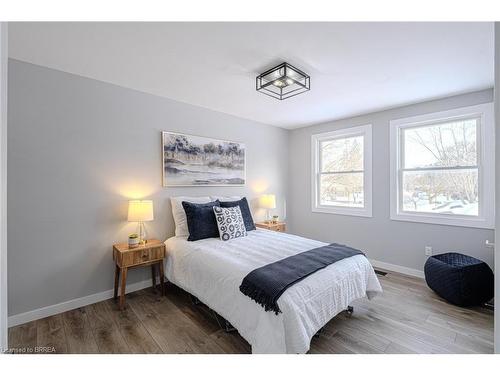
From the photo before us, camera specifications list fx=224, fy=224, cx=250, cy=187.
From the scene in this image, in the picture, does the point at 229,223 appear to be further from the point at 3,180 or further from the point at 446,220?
the point at 446,220

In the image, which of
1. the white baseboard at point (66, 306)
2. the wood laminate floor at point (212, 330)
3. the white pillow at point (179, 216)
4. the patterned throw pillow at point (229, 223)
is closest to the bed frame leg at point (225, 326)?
the wood laminate floor at point (212, 330)

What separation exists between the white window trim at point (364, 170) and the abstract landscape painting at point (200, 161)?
144 centimetres

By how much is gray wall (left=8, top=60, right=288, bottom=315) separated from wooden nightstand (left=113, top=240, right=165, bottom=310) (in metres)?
0.16

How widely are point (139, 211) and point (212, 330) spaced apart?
141 cm

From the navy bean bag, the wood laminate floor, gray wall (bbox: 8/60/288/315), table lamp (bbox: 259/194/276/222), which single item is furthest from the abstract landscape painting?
the navy bean bag

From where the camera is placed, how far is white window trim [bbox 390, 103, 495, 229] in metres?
2.61

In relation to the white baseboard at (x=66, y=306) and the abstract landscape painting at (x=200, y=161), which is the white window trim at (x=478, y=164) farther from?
the abstract landscape painting at (x=200, y=161)

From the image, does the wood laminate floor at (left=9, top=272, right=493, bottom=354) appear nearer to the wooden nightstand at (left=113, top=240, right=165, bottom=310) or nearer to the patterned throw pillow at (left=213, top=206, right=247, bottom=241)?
the wooden nightstand at (left=113, top=240, right=165, bottom=310)

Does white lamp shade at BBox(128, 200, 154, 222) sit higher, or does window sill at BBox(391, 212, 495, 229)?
white lamp shade at BBox(128, 200, 154, 222)

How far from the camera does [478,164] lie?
2.71 meters

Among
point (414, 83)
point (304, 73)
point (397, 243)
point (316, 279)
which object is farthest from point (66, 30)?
point (397, 243)

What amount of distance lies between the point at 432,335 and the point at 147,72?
3.56 meters

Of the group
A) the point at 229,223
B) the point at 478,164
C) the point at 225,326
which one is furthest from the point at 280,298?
the point at 478,164

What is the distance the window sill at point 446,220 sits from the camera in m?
2.66
